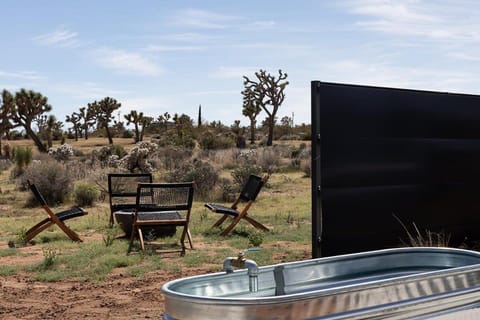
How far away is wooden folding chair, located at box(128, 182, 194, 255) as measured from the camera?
8523 millimetres

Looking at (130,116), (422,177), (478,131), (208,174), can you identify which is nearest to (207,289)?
(422,177)

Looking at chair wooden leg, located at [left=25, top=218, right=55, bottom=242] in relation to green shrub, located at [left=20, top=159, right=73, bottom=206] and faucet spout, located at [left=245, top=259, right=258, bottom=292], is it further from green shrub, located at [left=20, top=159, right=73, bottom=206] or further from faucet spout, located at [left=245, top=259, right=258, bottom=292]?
faucet spout, located at [left=245, top=259, right=258, bottom=292]

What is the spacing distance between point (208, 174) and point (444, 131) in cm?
914

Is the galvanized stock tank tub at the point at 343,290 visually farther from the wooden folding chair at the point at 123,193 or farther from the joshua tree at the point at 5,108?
the joshua tree at the point at 5,108

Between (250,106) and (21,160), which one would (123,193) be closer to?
(21,160)

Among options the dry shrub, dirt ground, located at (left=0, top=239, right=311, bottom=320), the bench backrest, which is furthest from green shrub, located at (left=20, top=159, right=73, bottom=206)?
dirt ground, located at (left=0, top=239, right=311, bottom=320)

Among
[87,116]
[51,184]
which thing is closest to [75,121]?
[87,116]

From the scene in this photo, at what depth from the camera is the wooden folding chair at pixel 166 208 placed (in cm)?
852

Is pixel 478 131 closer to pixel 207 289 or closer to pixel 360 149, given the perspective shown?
pixel 360 149

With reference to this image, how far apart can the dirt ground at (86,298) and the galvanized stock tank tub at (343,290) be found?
7.00 ft

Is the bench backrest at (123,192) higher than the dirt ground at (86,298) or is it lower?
higher

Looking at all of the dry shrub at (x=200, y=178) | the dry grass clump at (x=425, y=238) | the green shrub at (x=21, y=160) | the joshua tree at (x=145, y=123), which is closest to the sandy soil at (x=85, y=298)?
the dry grass clump at (x=425, y=238)

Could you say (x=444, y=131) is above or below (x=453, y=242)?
above

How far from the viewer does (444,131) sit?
322 inches
